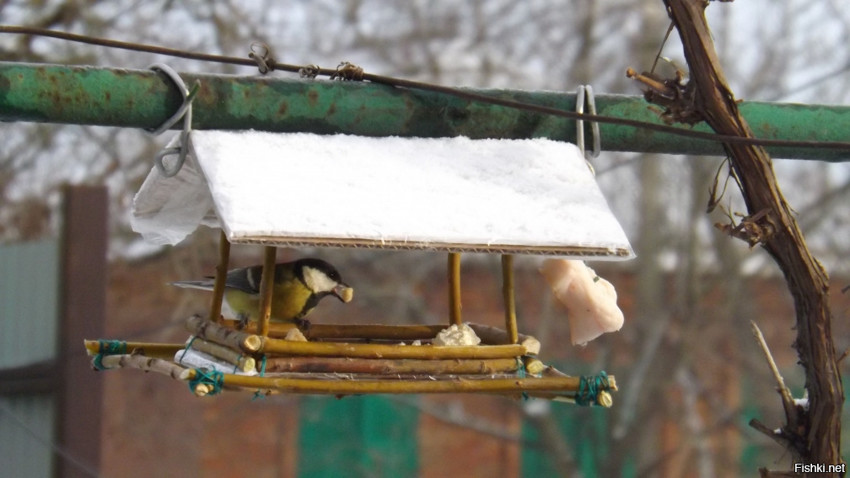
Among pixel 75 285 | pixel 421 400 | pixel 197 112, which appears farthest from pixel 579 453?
pixel 197 112

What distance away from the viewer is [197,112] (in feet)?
7.75

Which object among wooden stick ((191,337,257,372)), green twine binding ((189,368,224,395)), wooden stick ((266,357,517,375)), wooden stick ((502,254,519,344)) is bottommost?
green twine binding ((189,368,224,395))

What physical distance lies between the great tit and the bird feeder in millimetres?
454

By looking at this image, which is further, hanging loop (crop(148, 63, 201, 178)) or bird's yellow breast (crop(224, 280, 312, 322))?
bird's yellow breast (crop(224, 280, 312, 322))

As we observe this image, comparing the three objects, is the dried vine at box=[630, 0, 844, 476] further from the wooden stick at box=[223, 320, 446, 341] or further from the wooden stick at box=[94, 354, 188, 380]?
the wooden stick at box=[94, 354, 188, 380]

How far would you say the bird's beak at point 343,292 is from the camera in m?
2.91

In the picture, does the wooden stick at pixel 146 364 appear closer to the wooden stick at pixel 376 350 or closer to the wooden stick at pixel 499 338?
the wooden stick at pixel 376 350

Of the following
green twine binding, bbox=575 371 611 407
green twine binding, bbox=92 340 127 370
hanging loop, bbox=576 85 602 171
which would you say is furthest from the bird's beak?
green twine binding, bbox=575 371 611 407

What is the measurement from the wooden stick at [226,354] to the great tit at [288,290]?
572 millimetres

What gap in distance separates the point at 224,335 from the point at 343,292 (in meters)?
0.84

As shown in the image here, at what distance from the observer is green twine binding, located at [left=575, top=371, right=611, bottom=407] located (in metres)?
2.08

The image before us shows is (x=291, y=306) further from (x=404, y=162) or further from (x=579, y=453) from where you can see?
(x=579, y=453)

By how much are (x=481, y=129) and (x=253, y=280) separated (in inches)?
32.6

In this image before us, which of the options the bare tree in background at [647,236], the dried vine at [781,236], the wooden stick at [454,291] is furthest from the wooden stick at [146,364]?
the bare tree in background at [647,236]
